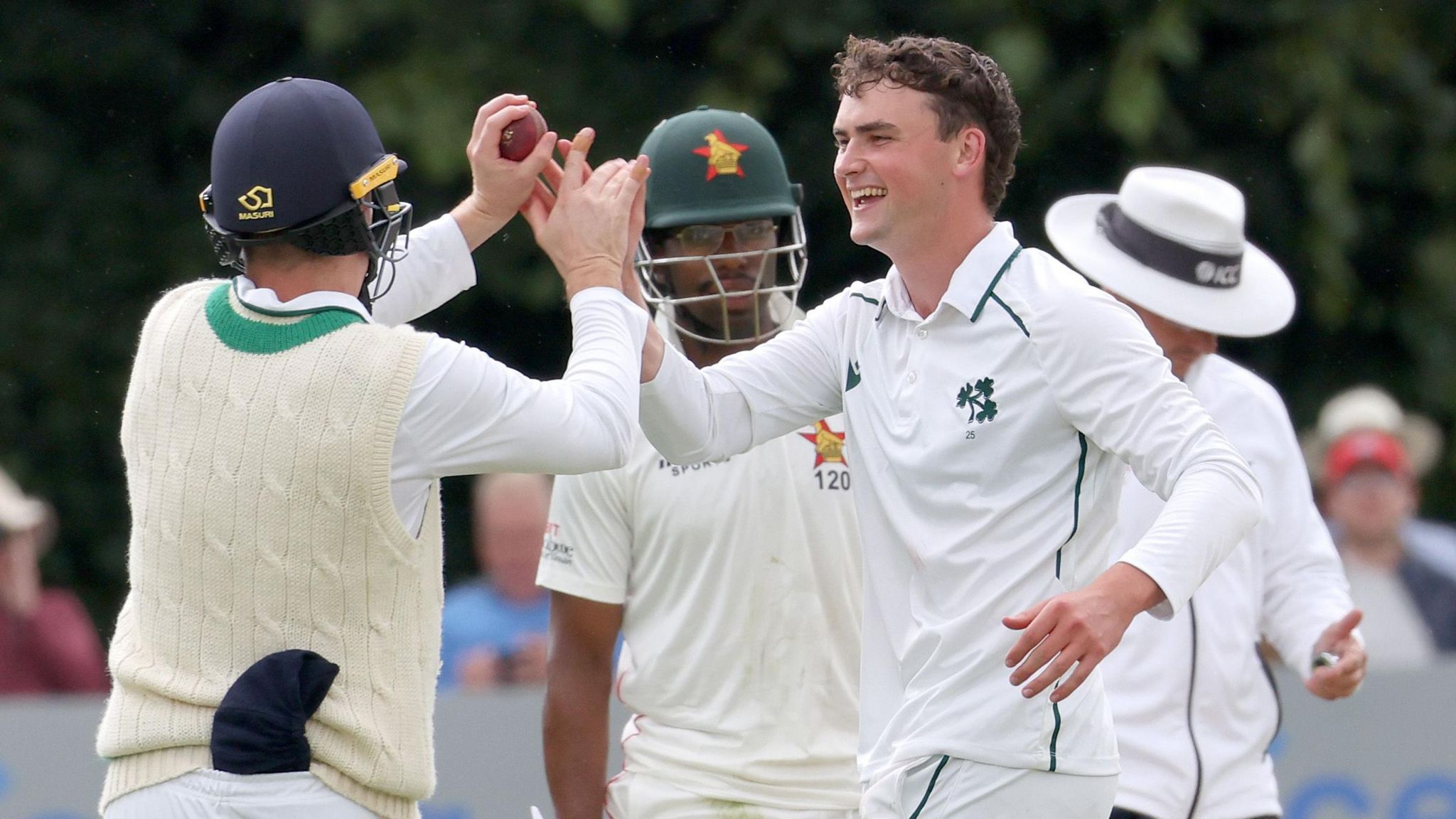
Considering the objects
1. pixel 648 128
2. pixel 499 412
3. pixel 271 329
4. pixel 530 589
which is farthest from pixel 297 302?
pixel 648 128

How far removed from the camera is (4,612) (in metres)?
7.11

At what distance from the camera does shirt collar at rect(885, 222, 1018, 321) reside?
10.8 feet

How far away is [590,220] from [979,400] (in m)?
0.70

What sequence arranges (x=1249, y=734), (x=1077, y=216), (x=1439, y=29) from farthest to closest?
(x=1439, y=29) < (x=1077, y=216) < (x=1249, y=734)

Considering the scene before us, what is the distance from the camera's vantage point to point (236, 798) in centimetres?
294

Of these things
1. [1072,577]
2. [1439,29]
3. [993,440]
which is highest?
[1439,29]

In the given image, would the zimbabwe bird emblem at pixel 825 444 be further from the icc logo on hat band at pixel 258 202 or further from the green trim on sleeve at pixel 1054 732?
the icc logo on hat band at pixel 258 202

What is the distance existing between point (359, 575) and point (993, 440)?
3.29ft

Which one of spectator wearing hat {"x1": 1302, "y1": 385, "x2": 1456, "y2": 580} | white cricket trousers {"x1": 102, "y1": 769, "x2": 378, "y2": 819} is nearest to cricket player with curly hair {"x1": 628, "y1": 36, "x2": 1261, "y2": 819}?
white cricket trousers {"x1": 102, "y1": 769, "x2": 378, "y2": 819}

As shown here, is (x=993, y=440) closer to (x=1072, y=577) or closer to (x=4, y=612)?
(x=1072, y=577)

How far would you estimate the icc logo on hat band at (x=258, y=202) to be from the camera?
119 inches

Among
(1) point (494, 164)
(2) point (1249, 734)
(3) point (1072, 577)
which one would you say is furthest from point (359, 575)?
(2) point (1249, 734)

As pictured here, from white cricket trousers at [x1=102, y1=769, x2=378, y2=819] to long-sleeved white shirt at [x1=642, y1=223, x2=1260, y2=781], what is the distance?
0.88 meters

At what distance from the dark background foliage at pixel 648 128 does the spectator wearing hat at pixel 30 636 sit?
2135 mm
